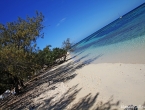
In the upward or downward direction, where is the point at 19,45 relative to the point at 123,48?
upward

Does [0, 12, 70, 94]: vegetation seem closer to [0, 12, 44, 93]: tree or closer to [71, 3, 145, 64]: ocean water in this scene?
[0, 12, 44, 93]: tree

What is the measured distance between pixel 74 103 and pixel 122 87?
9.10ft

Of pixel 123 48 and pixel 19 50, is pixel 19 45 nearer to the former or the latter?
pixel 19 50

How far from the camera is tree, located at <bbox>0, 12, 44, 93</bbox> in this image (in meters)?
10.6

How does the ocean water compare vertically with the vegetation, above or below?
below

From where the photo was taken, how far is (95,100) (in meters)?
7.23

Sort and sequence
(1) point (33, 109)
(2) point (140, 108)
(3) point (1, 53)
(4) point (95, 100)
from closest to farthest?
(2) point (140, 108)
(4) point (95, 100)
(1) point (33, 109)
(3) point (1, 53)

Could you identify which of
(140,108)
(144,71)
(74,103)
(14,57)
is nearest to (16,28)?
(14,57)

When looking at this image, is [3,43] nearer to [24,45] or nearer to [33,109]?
[24,45]

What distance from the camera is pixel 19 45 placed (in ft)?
47.9

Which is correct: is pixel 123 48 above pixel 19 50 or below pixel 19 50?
below

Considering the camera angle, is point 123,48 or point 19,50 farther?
point 123,48

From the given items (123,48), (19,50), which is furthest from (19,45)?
(123,48)

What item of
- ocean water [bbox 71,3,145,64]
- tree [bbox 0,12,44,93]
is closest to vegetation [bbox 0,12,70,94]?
tree [bbox 0,12,44,93]
